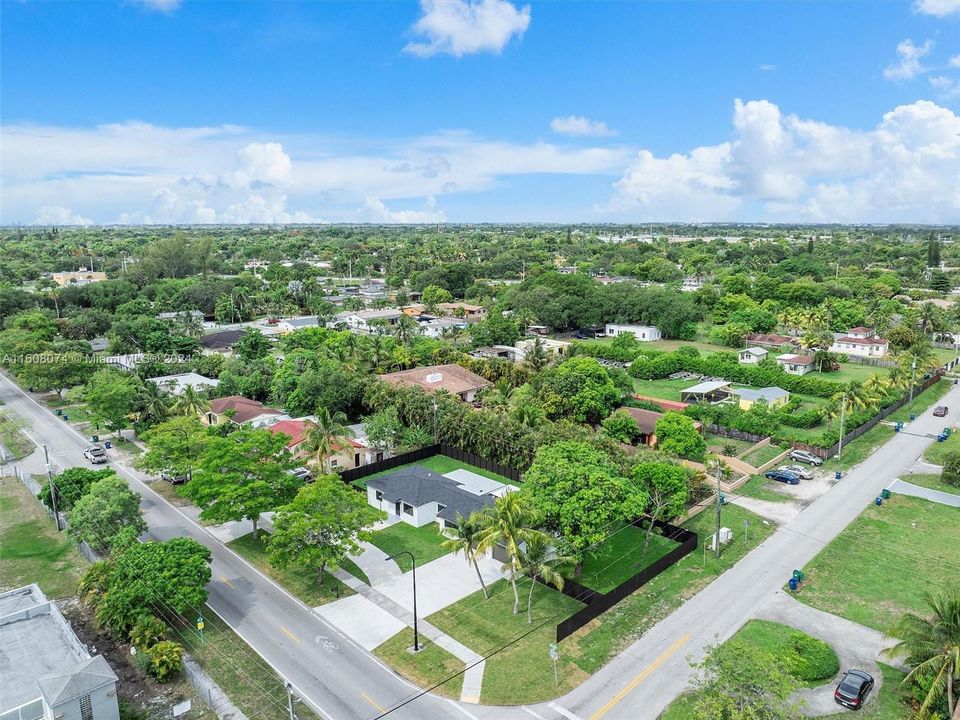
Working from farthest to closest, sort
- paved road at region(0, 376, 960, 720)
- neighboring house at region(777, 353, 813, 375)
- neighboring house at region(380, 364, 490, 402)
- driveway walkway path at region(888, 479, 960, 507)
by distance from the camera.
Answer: neighboring house at region(777, 353, 813, 375) < neighboring house at region(380, 364, 490, 402) < driveway walkway path at region(888, 479, 960, 507) < paved road at region(0, 376, 960, 720)

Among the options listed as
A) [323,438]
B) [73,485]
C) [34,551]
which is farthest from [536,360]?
[34,551]

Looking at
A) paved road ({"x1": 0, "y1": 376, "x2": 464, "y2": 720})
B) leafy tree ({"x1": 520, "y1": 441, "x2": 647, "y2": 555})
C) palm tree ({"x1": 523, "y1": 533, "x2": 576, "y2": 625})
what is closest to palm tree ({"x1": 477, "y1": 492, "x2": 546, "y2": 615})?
palm tree ({"x1": 523, "y1": 533, "x2": 576, "y2": 625})

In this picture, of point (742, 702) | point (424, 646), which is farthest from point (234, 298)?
point (742, 702)

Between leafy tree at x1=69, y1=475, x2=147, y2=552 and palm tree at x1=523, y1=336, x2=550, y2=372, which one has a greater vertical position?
palm tree at x1=523, y1=336, x2=550, y2=372

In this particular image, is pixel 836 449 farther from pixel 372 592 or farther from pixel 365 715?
pixel 365 715

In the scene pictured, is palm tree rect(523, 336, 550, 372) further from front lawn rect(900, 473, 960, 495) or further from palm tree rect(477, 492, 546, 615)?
palm tree rect(477, 492, 546, 615)

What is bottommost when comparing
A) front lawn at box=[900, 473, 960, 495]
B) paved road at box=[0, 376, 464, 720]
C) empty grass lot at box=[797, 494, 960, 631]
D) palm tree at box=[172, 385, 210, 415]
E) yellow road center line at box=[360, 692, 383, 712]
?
empty grass lot at box=[797, 494, 960, 631]

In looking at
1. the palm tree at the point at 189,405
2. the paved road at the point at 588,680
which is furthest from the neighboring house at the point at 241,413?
Answer: the paved road at the point at 588,680
